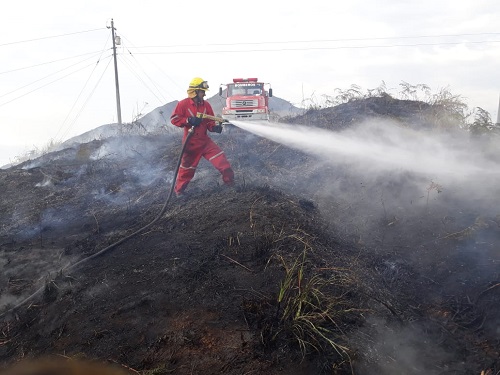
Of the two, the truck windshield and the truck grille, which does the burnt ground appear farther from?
the truck windshield

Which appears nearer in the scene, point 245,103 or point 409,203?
point 409,203

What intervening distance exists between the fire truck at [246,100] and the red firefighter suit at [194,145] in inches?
284

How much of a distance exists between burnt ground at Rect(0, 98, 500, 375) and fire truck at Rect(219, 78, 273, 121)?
586 cm

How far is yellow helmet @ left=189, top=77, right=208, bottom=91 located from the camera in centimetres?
744

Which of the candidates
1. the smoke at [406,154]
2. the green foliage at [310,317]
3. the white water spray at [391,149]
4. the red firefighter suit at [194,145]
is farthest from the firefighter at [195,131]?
the green foliage at [310,317]

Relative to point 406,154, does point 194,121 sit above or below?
above

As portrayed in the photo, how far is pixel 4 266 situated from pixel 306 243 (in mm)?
4346

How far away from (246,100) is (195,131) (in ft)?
26.4

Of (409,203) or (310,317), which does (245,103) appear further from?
(310,317)

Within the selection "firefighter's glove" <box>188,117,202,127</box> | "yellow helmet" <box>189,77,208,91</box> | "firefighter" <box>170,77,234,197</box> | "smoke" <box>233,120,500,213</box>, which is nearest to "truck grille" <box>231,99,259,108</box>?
"smoke" <box>233,120,500,213</box>

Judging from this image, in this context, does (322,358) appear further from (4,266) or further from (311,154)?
(311,154)

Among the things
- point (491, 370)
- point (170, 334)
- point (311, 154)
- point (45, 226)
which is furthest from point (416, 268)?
point (45, 226)

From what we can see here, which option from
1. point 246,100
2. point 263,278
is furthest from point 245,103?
point 263,278

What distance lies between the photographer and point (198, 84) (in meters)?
7.45
